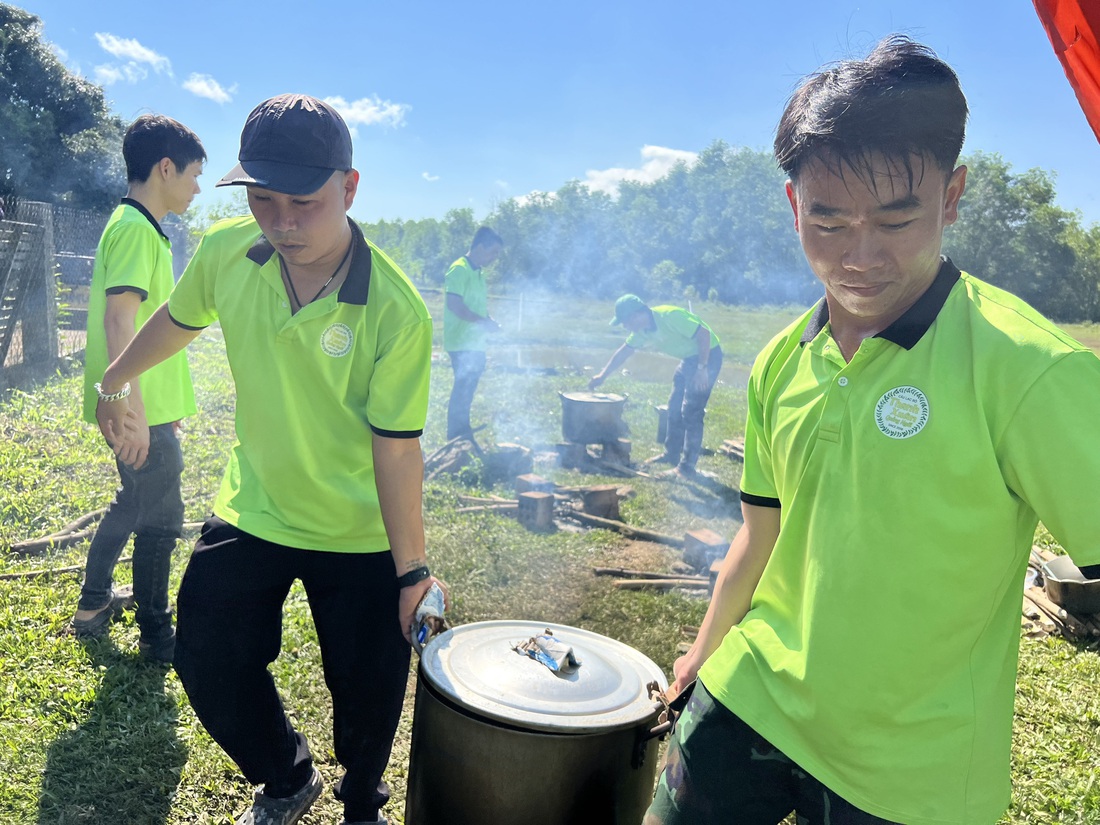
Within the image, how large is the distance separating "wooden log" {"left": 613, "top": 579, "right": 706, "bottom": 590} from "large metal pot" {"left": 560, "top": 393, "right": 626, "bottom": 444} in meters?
3.38

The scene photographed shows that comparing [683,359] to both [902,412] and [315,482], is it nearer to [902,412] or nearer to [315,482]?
[315,482]

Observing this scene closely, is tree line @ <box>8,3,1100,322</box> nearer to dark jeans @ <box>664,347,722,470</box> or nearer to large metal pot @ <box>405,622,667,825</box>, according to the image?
dark jeans @ <box>664,347,722,470</box>

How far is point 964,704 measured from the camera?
4.99 ft

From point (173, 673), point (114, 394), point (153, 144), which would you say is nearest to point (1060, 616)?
point (173, 673)

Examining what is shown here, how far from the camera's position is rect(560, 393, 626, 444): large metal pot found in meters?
8.65

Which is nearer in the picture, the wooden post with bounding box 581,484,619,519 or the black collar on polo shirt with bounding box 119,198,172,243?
the black collar on polo shirt with bounding box 119,198,172,243

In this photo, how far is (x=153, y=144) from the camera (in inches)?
148

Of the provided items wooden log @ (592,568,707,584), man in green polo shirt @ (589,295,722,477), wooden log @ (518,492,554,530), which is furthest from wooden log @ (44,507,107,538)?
man in green polo shirt @ (589,295,722,477)

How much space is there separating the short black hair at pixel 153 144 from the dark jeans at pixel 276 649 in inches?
83.1

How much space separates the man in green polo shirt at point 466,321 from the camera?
845 centimetres

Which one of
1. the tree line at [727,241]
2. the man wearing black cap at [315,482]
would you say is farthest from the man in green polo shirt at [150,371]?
the tree line at [727,241]

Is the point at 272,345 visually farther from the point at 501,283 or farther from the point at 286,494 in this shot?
the point at 501,283

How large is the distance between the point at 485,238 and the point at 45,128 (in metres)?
21.7

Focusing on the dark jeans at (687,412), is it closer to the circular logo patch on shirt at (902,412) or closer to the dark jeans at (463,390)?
the dark jeans at (463,390)
